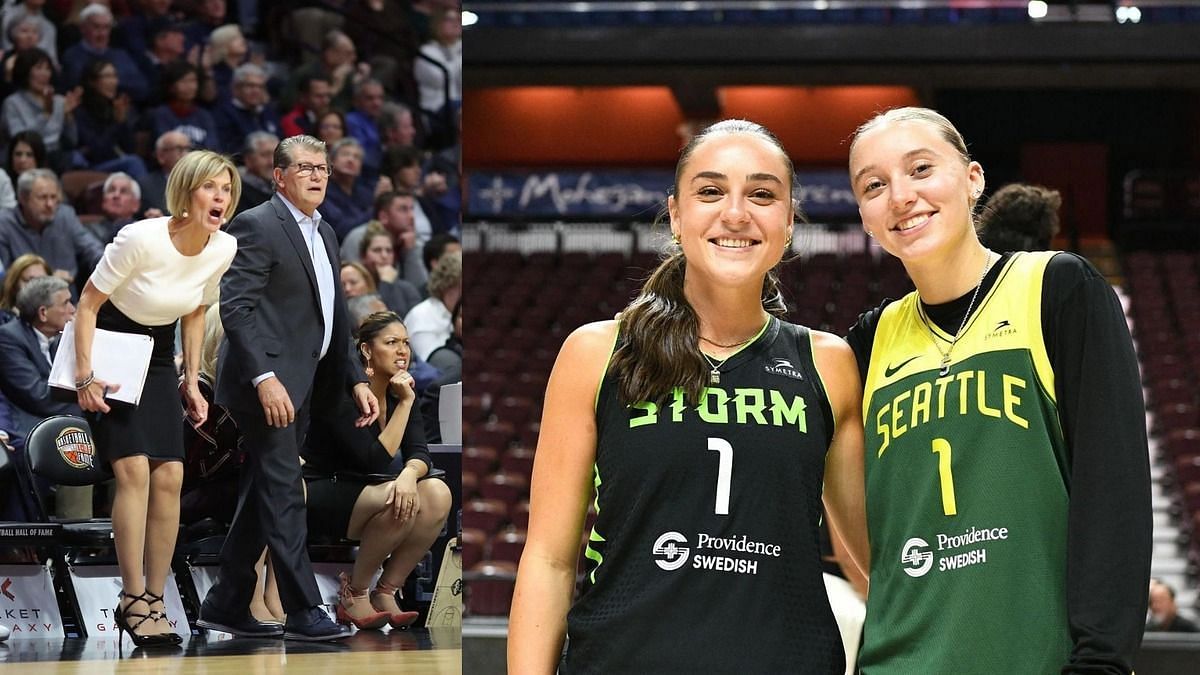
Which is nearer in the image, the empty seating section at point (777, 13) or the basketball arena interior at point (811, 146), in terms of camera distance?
the basketball arena interior at point (811, 146)

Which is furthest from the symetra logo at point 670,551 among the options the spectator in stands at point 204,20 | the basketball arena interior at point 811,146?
the basketball arena interior at point 811,146

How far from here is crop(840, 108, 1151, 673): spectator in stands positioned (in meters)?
1.60

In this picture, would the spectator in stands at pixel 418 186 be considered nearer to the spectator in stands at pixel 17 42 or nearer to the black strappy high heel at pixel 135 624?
the spectator in stands at pixel 17 42

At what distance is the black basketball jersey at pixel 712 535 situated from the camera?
5.53 feet

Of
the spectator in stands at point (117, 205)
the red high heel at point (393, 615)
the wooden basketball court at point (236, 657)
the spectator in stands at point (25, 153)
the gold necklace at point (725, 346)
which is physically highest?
the spectator in stands at point (25, 153)

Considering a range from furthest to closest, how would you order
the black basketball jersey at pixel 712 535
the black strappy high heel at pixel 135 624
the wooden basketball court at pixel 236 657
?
the black strappy high heel at pixel 135 624, the wooden basketball court at pixel 236 657, the black basketball jersey at pixel 712 535

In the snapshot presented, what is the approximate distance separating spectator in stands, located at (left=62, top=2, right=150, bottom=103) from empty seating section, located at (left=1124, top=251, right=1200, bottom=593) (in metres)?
8.04

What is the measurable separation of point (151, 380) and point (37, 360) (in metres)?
0.30

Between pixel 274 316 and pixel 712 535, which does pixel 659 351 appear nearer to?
pixel 712 535

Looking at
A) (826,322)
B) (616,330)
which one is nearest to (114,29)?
(616,330)

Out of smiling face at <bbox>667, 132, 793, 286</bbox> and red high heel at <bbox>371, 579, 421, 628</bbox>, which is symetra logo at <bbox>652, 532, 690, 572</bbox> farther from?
red high heel at <bbox>371, 579, 421, 628</bbox>

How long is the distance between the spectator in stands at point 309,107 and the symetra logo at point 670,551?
2525mm

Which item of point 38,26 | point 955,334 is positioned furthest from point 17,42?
point 955,334

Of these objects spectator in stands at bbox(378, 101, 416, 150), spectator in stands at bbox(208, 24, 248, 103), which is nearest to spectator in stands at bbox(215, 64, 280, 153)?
spectator in stands at bbox(208, 24, 248, 103)
